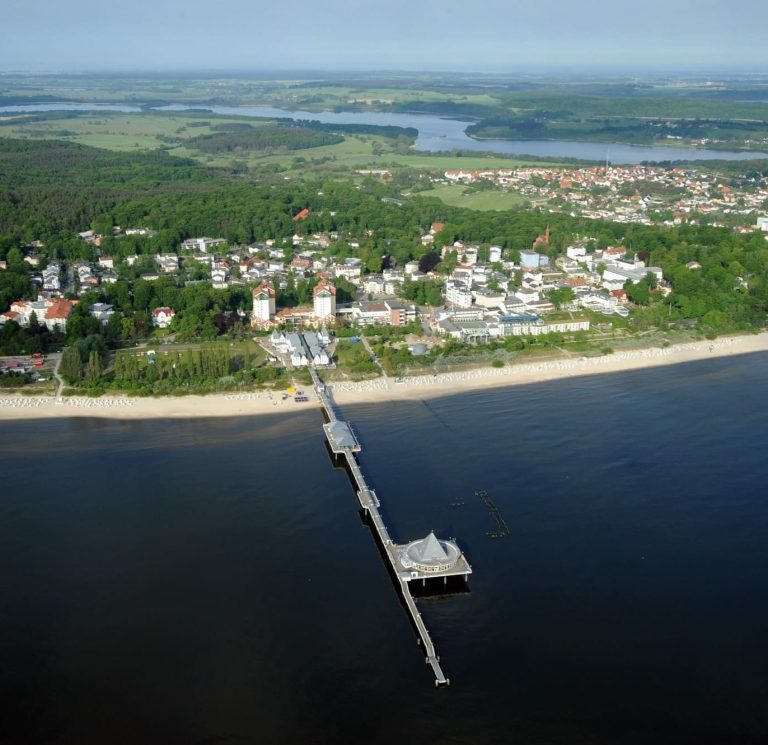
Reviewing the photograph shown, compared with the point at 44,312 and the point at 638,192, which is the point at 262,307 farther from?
the point at 638,192

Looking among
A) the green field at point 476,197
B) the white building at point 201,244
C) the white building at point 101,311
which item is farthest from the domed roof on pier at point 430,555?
the green field at point 476,197

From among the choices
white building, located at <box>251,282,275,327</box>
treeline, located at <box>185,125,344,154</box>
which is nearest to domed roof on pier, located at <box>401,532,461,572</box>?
white building, located at <box>251,282,275,327</box>

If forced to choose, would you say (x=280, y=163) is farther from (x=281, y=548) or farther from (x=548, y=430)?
(x=281, y=548)

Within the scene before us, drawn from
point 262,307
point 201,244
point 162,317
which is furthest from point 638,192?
point 162,317

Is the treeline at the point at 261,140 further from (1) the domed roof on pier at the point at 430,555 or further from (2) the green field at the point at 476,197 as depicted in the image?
(1) the domed roof on pier at the point at 430,555

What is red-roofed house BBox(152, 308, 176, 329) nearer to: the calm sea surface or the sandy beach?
the sandy beach

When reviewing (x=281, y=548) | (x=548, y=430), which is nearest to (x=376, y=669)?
(x=281, y=548)
